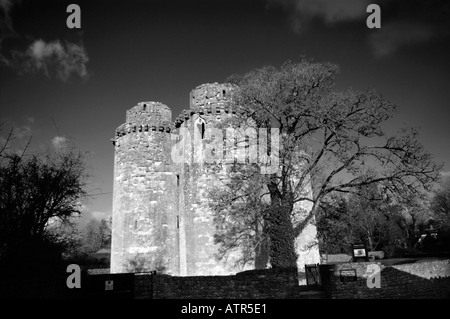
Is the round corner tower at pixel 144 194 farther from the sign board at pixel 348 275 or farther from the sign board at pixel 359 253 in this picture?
the sign board at pixel 348 275

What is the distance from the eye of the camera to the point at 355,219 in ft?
48.5

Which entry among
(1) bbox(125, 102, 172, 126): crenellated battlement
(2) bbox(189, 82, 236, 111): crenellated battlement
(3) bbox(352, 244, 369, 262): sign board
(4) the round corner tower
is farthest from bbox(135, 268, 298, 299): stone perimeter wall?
(1) bbox(125, 102, 172, 126): crenellated battlement

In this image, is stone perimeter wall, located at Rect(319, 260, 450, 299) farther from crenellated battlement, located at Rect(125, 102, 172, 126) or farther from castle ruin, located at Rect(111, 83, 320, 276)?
crenellated battlement, located at Rect(125, 102, 172, 126)

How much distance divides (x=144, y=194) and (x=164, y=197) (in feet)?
4.29

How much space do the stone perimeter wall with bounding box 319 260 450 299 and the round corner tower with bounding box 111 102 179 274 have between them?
410 inches

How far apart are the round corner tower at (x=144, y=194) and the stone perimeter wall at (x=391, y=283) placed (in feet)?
34.2

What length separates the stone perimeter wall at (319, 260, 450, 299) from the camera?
39.3 feet

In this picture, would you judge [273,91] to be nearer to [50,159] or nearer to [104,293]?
[104,293]

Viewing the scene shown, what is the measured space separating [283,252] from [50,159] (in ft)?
47.1

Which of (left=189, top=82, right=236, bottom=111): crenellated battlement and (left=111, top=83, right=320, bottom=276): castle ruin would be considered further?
(left=189, top=82, right=236, bottom=111): crenellated battlement

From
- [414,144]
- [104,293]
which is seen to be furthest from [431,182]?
[104,293]

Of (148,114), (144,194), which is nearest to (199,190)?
(144,194)

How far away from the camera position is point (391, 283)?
12.4 m

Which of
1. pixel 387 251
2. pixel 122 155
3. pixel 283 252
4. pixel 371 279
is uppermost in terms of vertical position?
pixel 122 155
